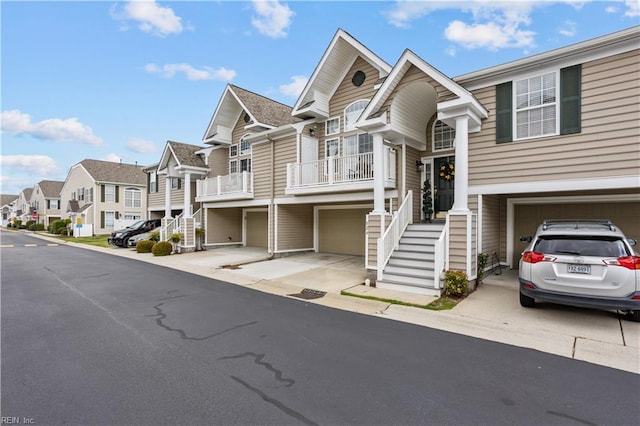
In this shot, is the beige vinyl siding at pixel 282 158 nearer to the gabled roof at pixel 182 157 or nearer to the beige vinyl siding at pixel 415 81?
the beige vinyl siding at pixel 415 81

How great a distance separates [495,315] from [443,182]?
588cm

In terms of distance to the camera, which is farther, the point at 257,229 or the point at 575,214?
the point at 257,229

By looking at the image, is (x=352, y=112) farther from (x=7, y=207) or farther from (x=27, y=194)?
(x=7, y=207)

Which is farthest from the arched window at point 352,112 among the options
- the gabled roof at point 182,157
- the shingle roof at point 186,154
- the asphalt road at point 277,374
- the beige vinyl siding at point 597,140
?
the shingle roof at point 186,154

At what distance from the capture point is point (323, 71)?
13.7 meters

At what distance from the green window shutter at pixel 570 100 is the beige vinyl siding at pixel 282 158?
9.58 metres

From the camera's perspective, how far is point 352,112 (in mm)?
13617

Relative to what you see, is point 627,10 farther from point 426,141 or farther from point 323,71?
point 323,71

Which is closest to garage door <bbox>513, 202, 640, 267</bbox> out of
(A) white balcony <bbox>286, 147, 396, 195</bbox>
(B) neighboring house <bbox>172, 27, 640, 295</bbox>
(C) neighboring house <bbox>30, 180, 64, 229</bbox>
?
(B) neighboring house <bbox>172, 27, 640, 295</bbox>

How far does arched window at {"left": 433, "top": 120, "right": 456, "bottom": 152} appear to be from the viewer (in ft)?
36.9

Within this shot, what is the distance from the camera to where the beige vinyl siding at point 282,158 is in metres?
14.6

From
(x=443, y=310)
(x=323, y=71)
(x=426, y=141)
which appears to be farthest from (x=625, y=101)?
(x=323, y=71)

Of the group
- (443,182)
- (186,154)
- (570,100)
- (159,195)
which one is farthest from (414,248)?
(159,195)

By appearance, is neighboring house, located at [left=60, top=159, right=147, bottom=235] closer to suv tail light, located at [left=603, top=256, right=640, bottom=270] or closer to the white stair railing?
the white stair railing
